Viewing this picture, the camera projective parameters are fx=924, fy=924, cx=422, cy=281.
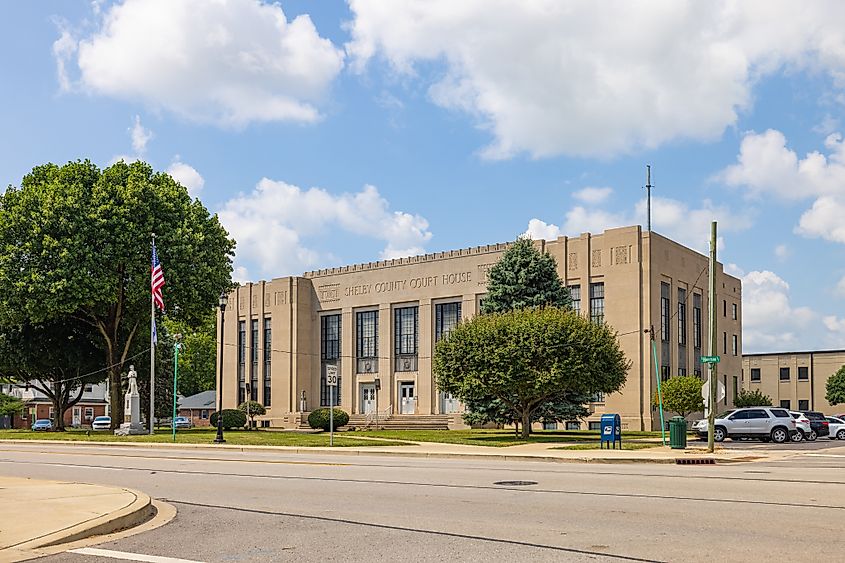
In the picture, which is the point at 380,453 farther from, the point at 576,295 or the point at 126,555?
the point at 576,295

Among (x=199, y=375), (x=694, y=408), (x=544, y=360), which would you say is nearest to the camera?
(x=544, y=360)

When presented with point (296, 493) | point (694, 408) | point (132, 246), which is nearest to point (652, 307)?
point (694, 408)

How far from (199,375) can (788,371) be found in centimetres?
6463

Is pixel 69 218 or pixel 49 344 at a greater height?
pixel 69 218

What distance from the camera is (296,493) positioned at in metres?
16.0

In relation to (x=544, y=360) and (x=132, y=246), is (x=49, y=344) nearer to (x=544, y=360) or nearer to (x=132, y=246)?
(x=132, y=246)

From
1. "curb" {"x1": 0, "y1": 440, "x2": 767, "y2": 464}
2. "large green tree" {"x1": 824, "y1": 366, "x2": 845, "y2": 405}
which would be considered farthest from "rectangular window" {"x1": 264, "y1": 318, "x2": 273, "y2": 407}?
"large green tree" {"x1": 824, "y1": 366, "x2": 845, "y2": 405}

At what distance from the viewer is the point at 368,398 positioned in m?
70.2

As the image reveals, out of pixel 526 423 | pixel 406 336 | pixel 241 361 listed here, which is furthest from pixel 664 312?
pixel 241 361

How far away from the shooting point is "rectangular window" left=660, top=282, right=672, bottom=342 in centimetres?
5806

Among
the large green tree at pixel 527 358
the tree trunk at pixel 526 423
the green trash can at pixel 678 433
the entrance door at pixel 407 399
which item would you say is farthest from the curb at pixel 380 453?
the entrance door at pixel 407 399

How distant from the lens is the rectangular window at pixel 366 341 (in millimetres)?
70250

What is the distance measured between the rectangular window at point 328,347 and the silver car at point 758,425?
36559 mm

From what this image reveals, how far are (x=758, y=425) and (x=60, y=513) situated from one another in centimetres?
3528
